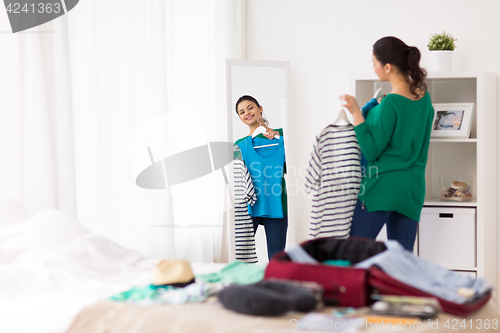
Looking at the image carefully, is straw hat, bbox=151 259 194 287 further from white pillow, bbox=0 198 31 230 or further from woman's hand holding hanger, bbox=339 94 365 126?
woman's hand holding hanger, bbox=339 94 365 126

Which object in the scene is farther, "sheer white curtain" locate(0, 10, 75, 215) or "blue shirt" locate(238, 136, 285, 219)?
"blue shirt" locate(238, 136, 285, 219)

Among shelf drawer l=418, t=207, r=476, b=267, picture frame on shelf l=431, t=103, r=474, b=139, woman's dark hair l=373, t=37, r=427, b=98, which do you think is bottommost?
shelf drawer l=418, t=207, r=476, b=267

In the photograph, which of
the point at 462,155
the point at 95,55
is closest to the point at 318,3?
the point at 462,155

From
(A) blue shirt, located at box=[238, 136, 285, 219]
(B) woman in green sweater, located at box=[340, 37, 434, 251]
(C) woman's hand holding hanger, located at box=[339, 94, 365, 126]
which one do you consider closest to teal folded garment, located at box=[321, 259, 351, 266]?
(B) woman in green sweater, located at box=[340, 37, 434, 251]

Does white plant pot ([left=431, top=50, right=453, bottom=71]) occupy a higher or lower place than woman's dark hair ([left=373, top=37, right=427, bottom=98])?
higher

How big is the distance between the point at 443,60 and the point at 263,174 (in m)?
1.26

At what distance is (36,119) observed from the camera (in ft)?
7.09

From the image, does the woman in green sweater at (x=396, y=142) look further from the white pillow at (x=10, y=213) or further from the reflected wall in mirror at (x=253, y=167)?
the white pillow at (x=10, y=213)

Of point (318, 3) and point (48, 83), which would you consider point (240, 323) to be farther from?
point (318, 3)

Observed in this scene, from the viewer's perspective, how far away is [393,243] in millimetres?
1489

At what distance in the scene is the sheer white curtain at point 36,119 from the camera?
2088 mm

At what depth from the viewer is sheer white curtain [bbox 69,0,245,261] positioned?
245cm

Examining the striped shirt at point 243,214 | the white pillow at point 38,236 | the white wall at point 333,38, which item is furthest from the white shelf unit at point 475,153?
the white pillow at point 38,236

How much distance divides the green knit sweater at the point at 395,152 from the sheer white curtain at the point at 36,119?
1.37m
